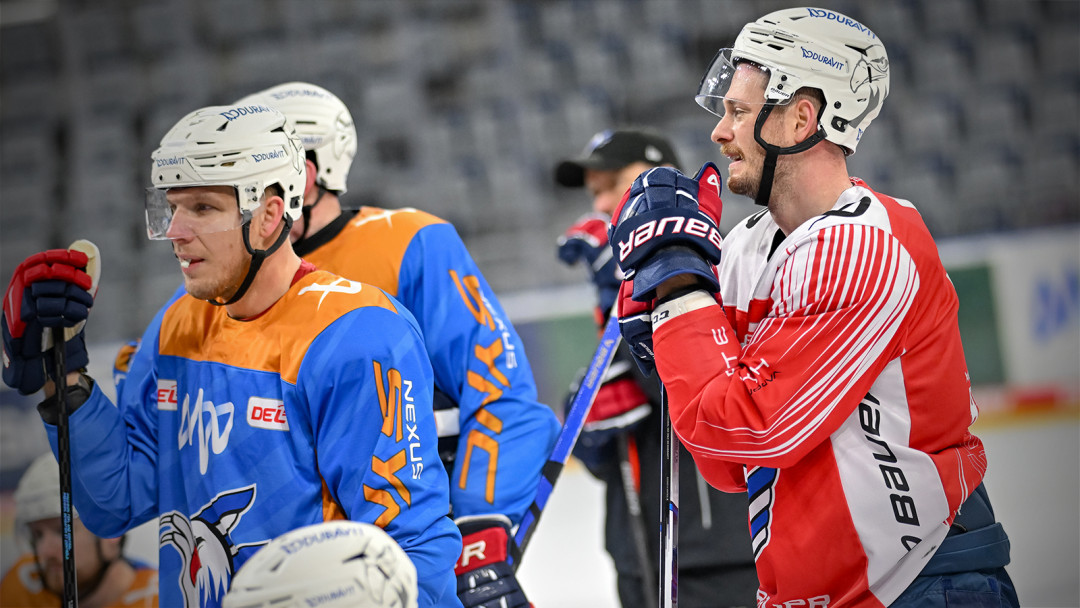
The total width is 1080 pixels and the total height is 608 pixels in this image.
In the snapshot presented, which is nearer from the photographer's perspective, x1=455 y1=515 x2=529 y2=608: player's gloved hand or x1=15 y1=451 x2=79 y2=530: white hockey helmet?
x1=455 y1=515 x2=529 y2=608: player's gloved hand

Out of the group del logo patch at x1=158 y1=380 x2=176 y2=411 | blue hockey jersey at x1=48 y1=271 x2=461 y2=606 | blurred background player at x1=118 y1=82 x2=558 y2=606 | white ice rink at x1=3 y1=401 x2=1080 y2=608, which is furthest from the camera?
white ice rink at x1=3 y1=401 x2=1080 y2=608

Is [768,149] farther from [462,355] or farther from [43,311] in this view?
[43,311]

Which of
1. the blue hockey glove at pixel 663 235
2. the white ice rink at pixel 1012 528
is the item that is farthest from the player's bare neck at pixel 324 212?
the white ice rink at pixel 1012 528

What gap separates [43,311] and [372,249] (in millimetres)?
621

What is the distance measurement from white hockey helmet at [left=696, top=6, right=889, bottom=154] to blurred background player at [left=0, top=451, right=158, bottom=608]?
6.38 ft

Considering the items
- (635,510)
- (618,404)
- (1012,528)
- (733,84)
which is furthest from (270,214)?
(1012,528)

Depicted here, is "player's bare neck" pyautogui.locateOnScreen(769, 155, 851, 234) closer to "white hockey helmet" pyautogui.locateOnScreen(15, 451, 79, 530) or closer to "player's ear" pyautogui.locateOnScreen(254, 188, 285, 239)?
"player's ear" pyautogui.locateOnScreen(254, 188, 285, 239)

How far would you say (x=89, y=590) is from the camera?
2.54m

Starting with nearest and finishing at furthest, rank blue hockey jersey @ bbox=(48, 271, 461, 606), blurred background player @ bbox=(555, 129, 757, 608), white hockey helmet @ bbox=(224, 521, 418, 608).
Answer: white hockey helmet @ bbox=(224, 521, 418, 608)
blue hockey jersey @ bbox=(48, 271, 461, 606)
blurred background player @ bbox=(555, 129, 757, 608)

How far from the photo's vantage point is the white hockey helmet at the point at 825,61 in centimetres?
144

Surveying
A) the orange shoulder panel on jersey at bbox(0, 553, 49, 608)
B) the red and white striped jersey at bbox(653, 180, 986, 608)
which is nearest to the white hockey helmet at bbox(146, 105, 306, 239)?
the red and white striped jersey at bbox(653, 180, 986, 608)

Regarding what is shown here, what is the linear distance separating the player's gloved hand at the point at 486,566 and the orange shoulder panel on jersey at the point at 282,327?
49cm

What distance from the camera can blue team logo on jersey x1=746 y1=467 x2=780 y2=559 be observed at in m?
1.39

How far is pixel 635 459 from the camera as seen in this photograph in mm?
2803
